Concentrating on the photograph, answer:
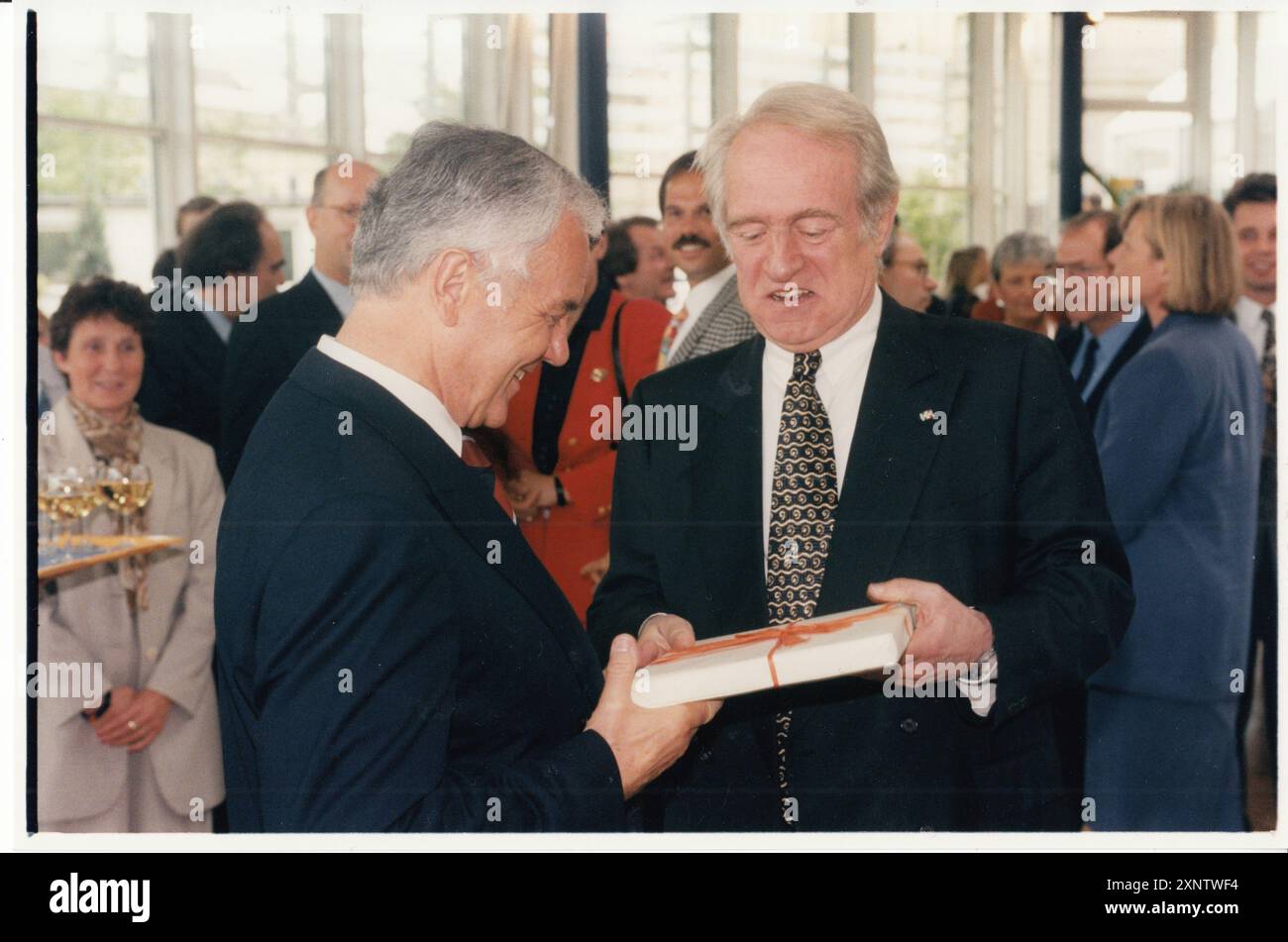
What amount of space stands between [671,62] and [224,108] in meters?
1.06

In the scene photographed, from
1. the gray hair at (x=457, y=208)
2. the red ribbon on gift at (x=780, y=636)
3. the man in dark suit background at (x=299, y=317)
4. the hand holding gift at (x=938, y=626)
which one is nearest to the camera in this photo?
the gray hair at (x=457, y=208)

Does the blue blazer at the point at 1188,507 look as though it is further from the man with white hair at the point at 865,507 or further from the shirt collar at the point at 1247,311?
the man with white hair at the point at 865,507

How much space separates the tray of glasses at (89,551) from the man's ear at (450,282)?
1406 millimetres

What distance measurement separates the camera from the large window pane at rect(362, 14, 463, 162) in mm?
2768

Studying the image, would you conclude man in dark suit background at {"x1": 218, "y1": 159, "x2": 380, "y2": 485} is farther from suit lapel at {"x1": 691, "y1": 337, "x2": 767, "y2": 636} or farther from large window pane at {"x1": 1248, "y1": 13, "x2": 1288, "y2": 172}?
large window pane at {"x1": 1248, "y1": 13, "x2": 1288, "y2": 172}

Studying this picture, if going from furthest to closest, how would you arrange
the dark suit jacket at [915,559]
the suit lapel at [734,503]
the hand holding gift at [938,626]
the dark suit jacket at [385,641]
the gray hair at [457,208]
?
the suit lapel at [734,503], the dark suit jacket at [915,559], the hand holding gift at [938,626], the gray hair at [457,208], the dark suit jacket at [385,641]

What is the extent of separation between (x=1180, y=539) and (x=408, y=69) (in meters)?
2.14

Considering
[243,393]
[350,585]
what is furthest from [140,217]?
[350,585]

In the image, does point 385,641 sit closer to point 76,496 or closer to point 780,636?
point 780,636

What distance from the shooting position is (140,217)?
2.77 m

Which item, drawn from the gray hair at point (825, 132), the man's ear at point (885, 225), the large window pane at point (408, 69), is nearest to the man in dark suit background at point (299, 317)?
the large window pane at point (408, 69)

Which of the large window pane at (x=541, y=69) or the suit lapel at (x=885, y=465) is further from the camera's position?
the large window pane at (x=541, y=69)

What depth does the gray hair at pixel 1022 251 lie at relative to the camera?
2801 mm
